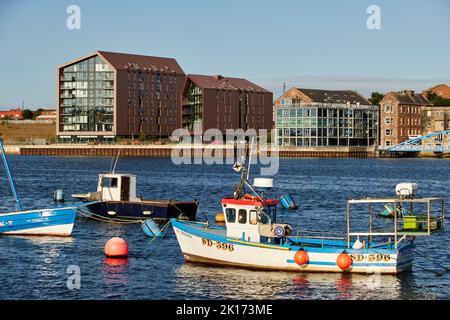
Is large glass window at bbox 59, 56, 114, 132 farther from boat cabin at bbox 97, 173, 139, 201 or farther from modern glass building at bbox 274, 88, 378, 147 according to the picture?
boat cabin at bbox 97, 173, 139, 201

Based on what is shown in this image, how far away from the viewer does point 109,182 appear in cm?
5622

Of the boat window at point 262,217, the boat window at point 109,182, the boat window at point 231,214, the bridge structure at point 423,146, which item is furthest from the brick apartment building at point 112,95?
the boat window at point 262,217

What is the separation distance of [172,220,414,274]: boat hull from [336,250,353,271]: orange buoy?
0.17 meters

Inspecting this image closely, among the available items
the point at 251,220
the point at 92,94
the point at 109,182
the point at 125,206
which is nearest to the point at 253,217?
the point at 251,220

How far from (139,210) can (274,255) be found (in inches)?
792

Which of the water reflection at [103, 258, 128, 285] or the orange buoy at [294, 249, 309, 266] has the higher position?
the orange buoy at [294, 249, 309, 266]

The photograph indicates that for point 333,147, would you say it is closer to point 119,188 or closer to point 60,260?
point 119,188

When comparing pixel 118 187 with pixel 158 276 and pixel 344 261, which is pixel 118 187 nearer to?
pixel 158 276

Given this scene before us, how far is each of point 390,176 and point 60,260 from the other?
88.6 metres

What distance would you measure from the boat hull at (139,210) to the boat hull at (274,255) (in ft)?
50.1

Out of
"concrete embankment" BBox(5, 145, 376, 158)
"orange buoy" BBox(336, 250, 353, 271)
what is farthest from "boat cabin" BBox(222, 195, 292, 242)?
"concrete embankment" BBox(5, 145, 376, 158)

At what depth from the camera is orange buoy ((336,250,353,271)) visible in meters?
35.0
